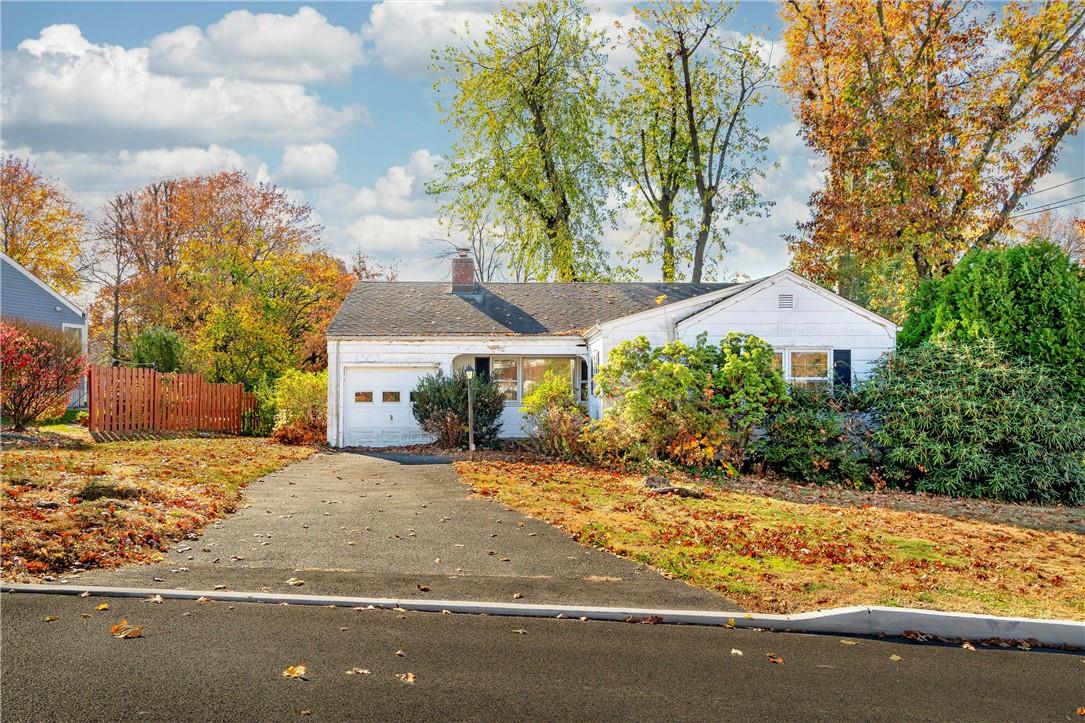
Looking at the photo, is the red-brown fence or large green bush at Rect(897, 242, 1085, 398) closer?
large green bush at Rect(897, 242, 1085, 398)

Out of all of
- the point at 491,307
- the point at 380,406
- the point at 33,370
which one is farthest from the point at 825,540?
the point at 33,370

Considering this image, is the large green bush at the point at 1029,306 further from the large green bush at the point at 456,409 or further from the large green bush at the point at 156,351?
the large green bush at the point at 156,351

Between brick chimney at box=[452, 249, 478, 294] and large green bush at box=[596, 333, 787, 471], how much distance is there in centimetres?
1010

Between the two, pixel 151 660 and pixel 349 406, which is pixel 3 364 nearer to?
pixel 349 406

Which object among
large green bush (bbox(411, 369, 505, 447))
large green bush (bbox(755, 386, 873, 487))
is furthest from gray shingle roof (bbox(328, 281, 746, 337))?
large green bush (bbox(755, 386, 873, 487))

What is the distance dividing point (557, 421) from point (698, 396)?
3.45m

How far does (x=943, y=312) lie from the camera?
728 inches

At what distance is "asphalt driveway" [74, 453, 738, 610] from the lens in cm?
755

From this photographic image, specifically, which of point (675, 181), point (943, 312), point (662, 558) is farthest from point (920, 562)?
point (675, 181)

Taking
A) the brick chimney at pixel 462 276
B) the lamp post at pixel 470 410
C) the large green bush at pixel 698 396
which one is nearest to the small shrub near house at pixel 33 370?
the lamp post at pixel 470 410

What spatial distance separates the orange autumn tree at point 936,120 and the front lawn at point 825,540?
11.7 m

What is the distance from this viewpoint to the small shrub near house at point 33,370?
1859 cm

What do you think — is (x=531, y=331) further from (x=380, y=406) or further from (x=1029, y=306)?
(x=1029, y=306)

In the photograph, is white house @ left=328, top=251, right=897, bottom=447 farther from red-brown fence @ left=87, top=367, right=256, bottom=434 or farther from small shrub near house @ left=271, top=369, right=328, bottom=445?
red-brown fence @ left=87, top=367, right=256, bottom=434
